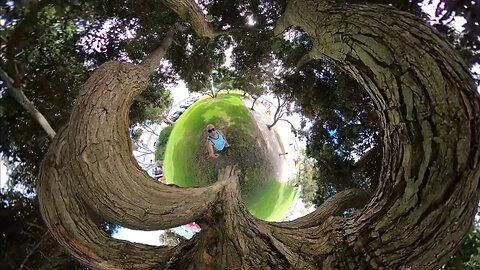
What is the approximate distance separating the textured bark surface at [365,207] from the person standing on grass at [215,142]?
2349 mm

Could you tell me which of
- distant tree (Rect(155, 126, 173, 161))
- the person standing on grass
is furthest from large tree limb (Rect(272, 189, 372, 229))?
distant tree (Rect(155, 126, 173, 161))

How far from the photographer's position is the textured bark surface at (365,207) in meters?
2.93

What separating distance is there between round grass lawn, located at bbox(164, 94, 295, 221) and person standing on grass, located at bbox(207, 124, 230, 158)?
0.21ft

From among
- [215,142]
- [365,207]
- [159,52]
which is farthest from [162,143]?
[365,207]

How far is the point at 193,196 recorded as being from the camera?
344 cm

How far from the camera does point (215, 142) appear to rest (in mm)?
6113

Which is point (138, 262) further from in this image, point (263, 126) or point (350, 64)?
point (263, 126)

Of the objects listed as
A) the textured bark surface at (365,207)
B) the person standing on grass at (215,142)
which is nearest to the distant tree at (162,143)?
the person standing on grass at (215,142)

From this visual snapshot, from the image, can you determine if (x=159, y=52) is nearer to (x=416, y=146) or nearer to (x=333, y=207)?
(x=333, y=207)

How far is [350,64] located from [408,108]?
0.65m

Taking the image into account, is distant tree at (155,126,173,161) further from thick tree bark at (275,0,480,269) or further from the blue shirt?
thick tree bark at (275,0,480,269)

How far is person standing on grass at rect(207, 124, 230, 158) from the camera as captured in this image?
6.03 meters

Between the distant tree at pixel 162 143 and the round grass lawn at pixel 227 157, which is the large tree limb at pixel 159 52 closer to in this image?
the round grass lawn at pixel 227 157

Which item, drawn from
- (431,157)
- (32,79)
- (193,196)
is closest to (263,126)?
(32,79)
